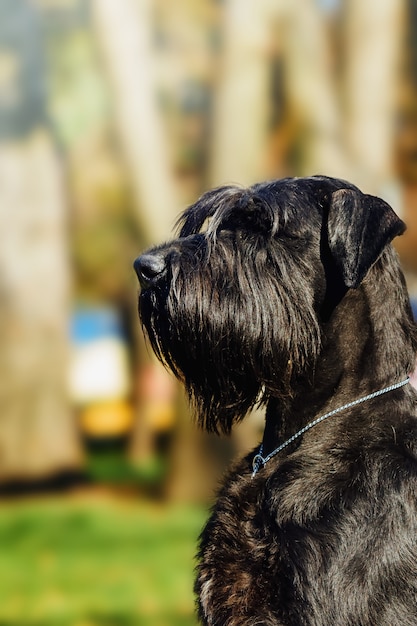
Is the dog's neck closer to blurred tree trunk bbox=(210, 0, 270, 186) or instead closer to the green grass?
the green grass

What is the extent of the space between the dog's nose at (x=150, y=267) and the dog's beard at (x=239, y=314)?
0.10 ft

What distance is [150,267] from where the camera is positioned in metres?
2.89

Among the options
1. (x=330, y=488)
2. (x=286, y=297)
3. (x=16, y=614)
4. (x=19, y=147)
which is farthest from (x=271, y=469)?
(x=19, y=147)

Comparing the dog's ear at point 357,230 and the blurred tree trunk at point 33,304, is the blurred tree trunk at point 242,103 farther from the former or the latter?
the dog's ear at point 357,230

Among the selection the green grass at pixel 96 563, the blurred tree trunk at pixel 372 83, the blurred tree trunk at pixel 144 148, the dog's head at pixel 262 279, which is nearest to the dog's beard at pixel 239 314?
the dog's head at pixel 262 279

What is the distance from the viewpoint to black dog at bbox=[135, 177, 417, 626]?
2604 mm

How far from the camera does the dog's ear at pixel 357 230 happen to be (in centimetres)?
278

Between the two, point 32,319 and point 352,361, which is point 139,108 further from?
point 352,361

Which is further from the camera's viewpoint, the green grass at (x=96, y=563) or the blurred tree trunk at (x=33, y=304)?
the blurred tree trunk at (x=33, y=304)

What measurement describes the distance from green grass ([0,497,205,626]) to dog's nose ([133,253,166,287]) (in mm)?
3041

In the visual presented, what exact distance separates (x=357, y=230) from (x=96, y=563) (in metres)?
3.81

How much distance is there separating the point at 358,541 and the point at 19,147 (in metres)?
4.59

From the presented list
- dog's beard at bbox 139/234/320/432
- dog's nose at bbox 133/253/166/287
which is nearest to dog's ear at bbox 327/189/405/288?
dog's beard at bbox 139/234/320/432

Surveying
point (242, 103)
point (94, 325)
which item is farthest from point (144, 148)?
point (94, 325)
